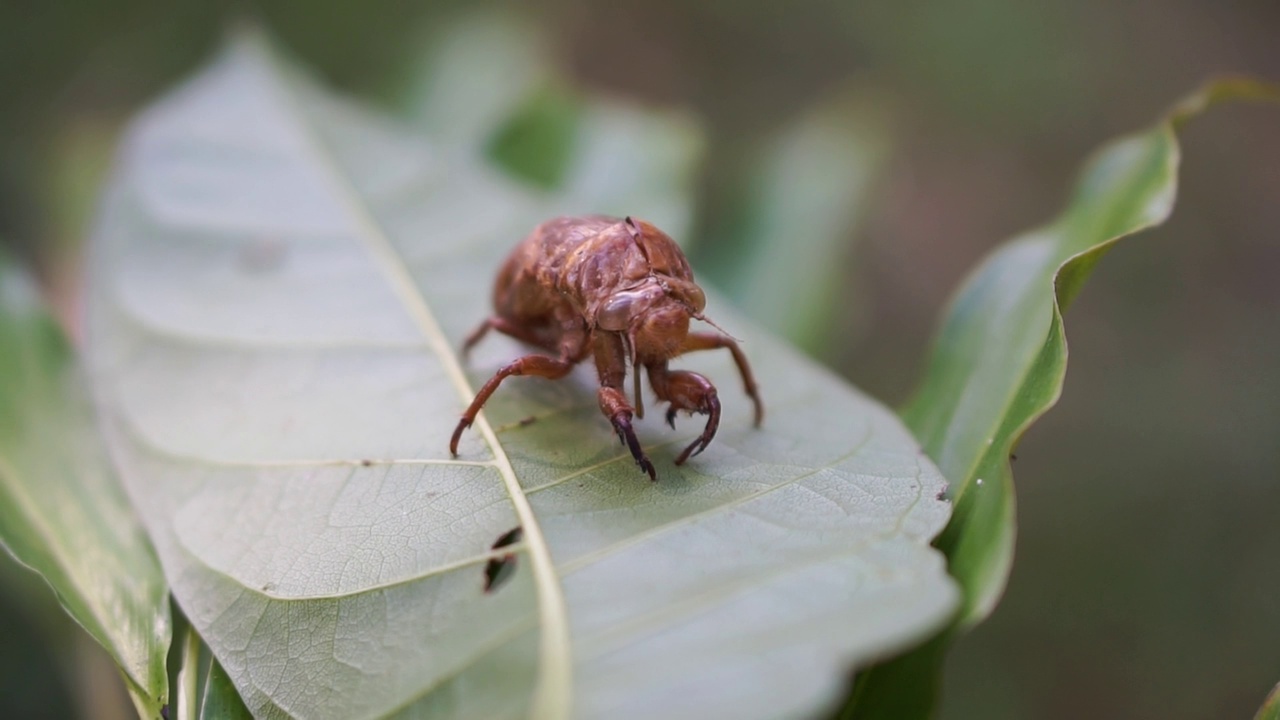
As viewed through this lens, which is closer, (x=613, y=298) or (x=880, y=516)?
(x=880, y=516)

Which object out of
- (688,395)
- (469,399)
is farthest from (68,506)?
(688,395)

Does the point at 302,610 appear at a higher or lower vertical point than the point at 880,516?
lower

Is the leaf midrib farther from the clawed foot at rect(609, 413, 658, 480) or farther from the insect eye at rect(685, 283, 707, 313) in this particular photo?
the insect eye at rect(685, 283, 707, 313)

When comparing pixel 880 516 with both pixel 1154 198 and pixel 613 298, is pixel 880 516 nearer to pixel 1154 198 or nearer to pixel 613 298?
pixel 613 298

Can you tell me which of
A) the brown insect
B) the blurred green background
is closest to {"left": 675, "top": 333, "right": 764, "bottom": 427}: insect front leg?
the brown insect

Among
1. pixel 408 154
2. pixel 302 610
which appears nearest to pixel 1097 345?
pixel 408 154

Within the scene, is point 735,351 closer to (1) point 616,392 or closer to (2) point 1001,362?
(1) point 616,392
